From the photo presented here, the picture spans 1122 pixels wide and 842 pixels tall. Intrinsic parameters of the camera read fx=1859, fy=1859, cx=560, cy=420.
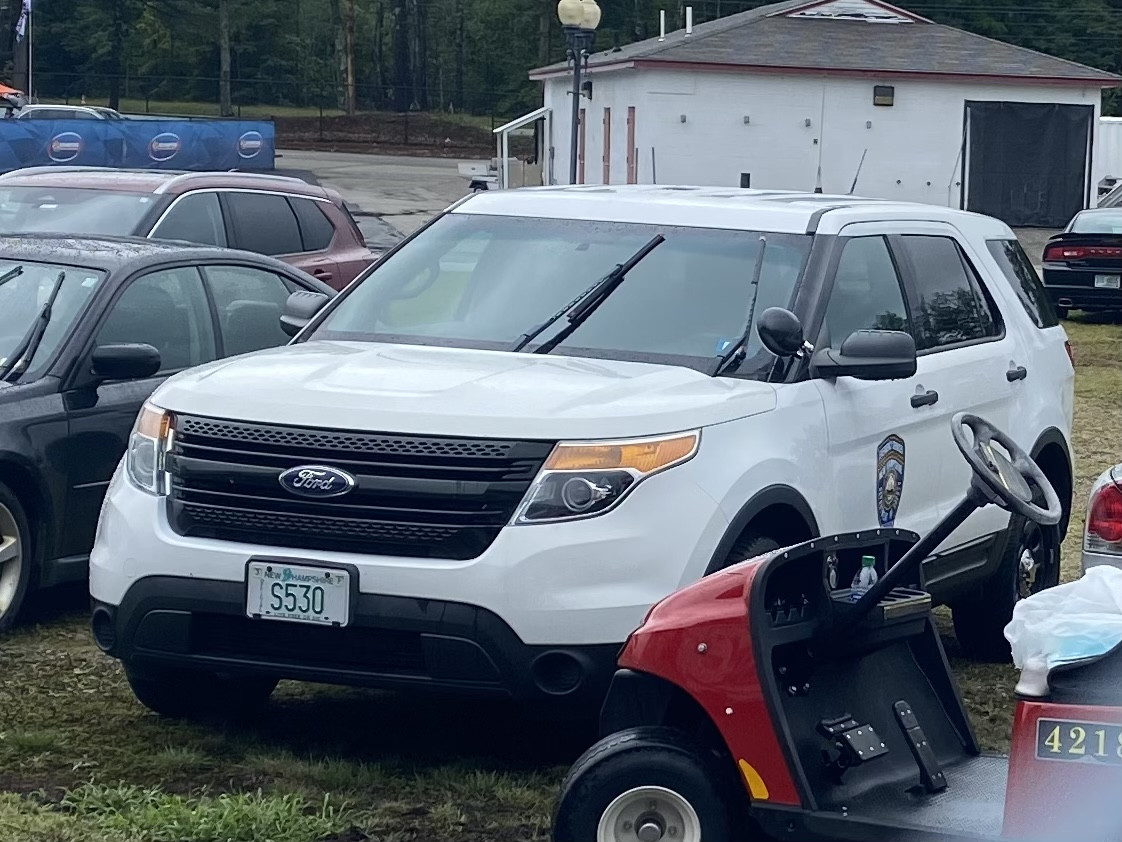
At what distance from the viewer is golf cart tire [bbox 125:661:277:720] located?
5887 millimetres

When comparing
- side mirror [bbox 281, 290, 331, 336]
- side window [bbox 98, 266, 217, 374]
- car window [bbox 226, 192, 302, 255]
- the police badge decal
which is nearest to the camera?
the police badge decal

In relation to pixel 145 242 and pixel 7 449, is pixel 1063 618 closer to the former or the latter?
pixel 7 449

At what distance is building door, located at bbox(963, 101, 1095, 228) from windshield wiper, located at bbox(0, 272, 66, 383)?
32606 millimetres

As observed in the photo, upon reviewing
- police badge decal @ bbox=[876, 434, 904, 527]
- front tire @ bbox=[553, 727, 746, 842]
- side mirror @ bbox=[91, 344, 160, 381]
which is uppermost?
side mirror @ bbox=[91, 344, 160, 381]

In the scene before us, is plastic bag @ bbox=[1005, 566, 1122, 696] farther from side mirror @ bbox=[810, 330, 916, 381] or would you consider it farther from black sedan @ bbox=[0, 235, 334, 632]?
black sedan @ bbox=[0, 235, 334, 632]

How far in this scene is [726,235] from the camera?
6.42m

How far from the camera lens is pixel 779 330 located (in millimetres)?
5754

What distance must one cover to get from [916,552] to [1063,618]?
41 cm

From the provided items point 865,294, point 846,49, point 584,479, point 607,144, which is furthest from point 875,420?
point 607,144

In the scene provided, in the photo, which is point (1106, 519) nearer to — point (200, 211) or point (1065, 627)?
point (1065, 627)

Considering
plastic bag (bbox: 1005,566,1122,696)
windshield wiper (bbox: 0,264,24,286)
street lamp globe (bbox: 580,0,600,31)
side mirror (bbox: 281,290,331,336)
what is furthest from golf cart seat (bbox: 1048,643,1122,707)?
street lamp globe (bbox: 580,0,600,31)

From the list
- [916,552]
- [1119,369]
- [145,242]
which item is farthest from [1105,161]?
[916,552]

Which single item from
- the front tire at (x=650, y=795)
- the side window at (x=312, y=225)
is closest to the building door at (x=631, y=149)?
the side window at (x=312, y=225)

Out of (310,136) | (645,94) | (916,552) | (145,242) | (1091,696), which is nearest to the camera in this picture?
(1091,696)
